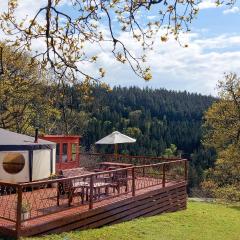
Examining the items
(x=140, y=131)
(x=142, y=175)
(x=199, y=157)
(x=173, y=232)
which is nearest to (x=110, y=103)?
(x=140, y=131)

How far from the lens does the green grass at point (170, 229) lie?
9.17 m

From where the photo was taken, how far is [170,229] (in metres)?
10.7

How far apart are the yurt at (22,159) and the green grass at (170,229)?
4055 millimetres

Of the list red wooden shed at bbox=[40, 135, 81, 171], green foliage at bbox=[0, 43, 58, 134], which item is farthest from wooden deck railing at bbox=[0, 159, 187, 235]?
green foliage at bbox=[0, 43, 58, 134]

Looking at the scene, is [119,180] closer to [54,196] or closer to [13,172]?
[54,196]

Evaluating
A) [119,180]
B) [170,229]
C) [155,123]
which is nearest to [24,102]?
[119,180]

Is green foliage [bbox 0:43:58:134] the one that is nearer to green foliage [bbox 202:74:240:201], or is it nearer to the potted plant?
green foliage [bbox 202:74:240:201]

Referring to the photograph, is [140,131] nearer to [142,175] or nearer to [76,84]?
[142,175]

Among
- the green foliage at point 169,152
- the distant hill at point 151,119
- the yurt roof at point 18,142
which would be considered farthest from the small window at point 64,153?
the green foliage at point 169,152

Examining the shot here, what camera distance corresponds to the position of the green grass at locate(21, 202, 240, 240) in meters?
9.17

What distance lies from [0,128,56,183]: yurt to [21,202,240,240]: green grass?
4055mm

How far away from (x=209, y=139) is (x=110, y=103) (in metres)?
80.7

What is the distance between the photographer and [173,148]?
88.2 metres

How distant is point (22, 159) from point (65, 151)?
207 inches
